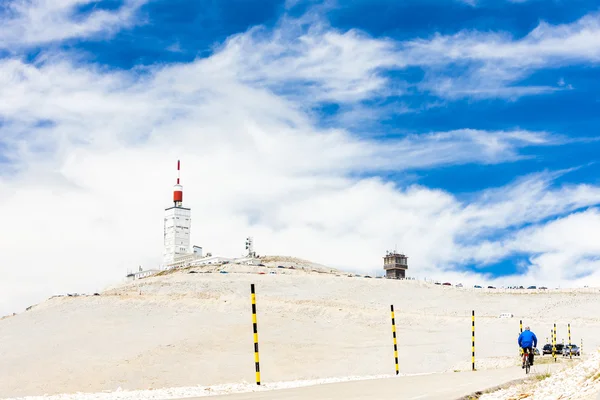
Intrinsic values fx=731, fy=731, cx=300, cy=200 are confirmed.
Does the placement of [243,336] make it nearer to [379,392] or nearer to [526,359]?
[526,359]

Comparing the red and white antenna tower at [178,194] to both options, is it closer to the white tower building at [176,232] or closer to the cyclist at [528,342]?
the white tower building at [176,232]

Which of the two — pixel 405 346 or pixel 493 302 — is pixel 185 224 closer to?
pixel 493 302

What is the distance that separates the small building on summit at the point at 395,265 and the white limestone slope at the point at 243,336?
44149 millimetres

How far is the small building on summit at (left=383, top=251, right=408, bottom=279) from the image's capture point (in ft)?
410

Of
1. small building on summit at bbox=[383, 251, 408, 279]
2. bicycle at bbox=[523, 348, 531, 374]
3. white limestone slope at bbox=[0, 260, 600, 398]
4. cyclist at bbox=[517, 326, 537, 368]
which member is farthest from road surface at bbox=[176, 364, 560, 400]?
small building on summit at bbox=[383, 251, 408, 279]

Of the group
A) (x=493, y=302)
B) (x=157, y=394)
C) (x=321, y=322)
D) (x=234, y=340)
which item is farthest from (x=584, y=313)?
(x=157, y=394)

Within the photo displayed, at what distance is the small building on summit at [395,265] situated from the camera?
Result: 410 feet

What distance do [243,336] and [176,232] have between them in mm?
85911

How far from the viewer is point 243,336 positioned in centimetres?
4588

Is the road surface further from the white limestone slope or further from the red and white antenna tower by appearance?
the red and white antenna tower

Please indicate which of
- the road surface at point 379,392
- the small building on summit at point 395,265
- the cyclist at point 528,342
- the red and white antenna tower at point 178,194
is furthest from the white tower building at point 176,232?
the road surface at point 379,392

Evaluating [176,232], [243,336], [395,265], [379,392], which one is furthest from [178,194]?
[379,392]

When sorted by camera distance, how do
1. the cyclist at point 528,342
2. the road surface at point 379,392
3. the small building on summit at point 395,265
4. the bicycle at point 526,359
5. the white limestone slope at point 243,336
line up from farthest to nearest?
the small building on summit at point 395,265 → the white limestone slope at point 243,336 → the cyclist at point 528,342 → the bicycle at point 526,359 → the road surface at point 379,392

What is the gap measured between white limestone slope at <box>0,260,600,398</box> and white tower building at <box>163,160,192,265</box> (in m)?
49.0
